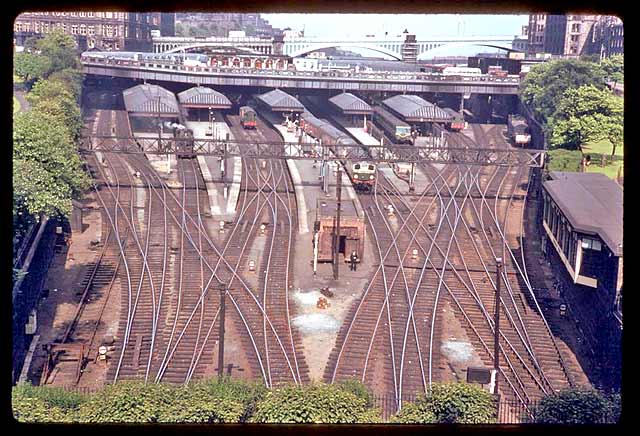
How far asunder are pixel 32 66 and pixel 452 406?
19.8m

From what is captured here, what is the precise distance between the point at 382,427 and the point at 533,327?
818 centimetres

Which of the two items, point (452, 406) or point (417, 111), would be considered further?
point (417, 111)

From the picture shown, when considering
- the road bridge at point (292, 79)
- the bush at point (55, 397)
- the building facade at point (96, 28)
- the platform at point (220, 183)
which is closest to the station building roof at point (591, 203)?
the bush at point (55, 397)

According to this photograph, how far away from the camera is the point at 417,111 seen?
23.3 meters

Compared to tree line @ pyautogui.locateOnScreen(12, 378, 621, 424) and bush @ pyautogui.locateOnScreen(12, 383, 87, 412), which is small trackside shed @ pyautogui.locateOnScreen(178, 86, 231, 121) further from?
tree line @ pyautogui.locateOnScreen(12, 378, 621, 424)

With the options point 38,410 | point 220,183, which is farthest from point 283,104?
point 38,410

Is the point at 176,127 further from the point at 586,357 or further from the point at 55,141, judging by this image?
the point at 586,357

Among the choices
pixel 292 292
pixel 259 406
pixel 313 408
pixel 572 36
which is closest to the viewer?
pixel 313 408

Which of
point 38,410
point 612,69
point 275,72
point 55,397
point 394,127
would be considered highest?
point 612,69

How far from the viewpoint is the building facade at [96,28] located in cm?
3014

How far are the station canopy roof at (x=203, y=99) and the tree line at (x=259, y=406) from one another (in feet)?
60.4

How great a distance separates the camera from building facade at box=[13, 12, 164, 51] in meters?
30.1

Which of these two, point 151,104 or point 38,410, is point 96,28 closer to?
point 151,104

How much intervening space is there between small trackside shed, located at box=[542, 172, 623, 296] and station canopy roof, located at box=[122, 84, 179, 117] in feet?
37.6
